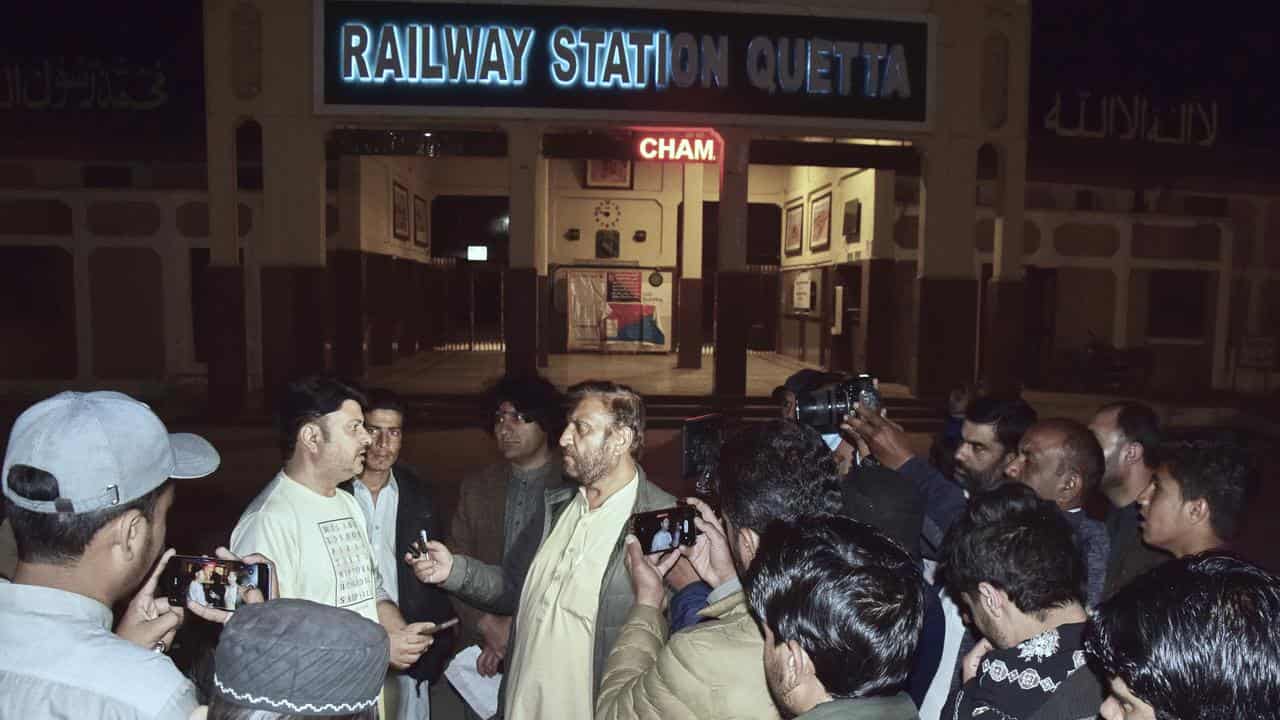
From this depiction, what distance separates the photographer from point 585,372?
687 inches

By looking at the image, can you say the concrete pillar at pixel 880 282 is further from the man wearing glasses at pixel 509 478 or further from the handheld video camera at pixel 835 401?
the man wearing glasses at pixel 509 478

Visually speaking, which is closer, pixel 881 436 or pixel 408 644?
pixel 408 644

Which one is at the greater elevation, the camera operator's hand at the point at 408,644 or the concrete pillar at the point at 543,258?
the concrete pillar at the point at 543,258

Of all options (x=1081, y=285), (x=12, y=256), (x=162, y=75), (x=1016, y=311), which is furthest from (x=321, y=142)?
(x=1081, y=285)

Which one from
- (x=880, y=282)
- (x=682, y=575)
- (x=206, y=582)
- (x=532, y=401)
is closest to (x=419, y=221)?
(x=880, y=282)

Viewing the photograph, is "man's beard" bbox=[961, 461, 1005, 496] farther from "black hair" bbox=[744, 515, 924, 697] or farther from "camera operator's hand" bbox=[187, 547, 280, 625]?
"camera operator's hand" bbox=[187, 547, 280, 625]

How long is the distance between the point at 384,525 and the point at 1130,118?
1660cm

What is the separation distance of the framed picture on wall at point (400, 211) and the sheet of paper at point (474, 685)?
57.1 feet

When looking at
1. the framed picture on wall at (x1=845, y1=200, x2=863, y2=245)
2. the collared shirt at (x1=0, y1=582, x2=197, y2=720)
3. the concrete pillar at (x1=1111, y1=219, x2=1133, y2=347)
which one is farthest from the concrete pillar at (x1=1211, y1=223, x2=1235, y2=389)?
the collared shirt at (x1=0, y1=582, x2=197, y2=720)

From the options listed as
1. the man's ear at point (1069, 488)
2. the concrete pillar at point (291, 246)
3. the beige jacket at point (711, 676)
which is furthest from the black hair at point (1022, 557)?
the concrete pillar at point (291, 246)

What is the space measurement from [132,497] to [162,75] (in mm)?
15261

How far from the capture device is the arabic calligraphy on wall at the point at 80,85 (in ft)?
46.2

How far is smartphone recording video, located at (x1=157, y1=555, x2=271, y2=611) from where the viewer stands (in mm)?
2213

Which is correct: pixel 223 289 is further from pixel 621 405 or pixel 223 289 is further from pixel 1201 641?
pixel 1201 641
